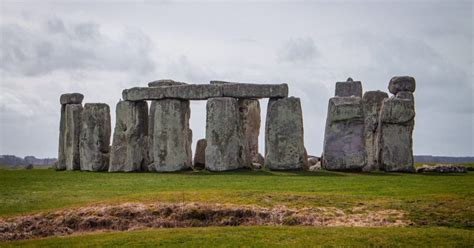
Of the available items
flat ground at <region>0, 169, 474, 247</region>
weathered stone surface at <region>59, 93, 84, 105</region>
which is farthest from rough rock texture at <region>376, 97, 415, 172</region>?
weathered stone surface at <region>59, 93, 84, 105</region>

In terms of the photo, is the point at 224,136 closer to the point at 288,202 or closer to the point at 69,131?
the point at 69,131

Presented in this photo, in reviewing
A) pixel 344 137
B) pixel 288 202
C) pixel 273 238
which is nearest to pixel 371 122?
pixel 344 137

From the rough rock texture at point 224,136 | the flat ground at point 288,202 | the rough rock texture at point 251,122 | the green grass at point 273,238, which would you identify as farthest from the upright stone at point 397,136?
the green grass at point 273,238

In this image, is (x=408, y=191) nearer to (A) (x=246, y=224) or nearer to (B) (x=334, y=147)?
(A) (x=246, y=224)

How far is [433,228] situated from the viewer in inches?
657

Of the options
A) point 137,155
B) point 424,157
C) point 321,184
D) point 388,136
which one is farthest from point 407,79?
point 424,157

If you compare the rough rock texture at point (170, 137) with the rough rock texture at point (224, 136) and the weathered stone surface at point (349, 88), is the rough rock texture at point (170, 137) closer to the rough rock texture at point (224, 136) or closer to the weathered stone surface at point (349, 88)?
the rough rock texture at point (224, 136)

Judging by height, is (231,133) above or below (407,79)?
below

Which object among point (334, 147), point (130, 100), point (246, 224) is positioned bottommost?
point (246, 224)

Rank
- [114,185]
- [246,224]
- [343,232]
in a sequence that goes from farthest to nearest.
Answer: [114,185] < [246,224] < [343,232]

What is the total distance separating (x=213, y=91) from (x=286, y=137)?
4.06 metres

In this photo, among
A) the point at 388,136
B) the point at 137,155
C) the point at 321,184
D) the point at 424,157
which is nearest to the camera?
the point at 321,184

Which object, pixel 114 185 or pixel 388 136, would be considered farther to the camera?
pixel 388 136

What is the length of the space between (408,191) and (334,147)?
876cm
